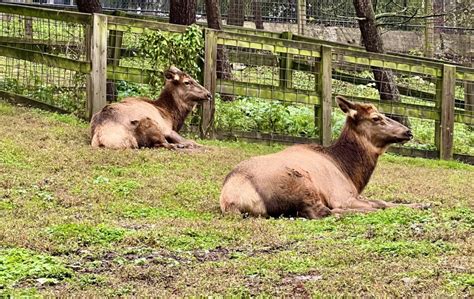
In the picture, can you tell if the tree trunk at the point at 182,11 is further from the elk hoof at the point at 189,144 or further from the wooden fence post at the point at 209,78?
the elk hoof at the point at 189,144

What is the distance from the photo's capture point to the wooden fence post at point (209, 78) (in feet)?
42.2

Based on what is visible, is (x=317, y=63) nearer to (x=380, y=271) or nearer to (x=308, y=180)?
(x=308, y=180)

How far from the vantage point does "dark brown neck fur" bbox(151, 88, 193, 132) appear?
40.3 ft

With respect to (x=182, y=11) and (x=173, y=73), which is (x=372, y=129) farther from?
(x=182, y=11)

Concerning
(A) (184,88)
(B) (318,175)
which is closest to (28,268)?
(B) (318,175)

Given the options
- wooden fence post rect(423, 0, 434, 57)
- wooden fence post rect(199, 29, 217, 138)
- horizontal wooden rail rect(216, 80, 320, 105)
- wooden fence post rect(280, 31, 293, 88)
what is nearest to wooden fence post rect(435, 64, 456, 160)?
horizontal wooden rail rect(216, 80, 320, 105)

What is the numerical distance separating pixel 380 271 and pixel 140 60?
864cm

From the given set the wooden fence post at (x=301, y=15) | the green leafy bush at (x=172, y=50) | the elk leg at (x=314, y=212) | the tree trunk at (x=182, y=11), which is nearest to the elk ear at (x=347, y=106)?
the elk leg at (x=314, y=212)

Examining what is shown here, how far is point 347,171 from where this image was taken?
28.2 feet

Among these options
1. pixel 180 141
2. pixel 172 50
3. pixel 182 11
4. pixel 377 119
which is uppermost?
pixel 182 11

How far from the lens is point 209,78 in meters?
12.9

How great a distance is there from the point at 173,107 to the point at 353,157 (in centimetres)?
421

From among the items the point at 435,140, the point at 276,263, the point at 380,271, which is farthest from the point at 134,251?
the point at 435,140

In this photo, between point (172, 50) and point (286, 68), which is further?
point (286, 68)
